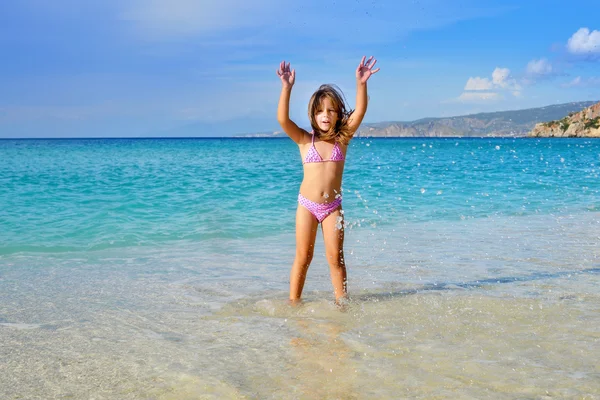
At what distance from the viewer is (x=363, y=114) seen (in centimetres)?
473

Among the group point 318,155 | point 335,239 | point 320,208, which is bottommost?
point 335,239

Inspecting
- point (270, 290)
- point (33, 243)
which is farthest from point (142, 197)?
point (270, 290)

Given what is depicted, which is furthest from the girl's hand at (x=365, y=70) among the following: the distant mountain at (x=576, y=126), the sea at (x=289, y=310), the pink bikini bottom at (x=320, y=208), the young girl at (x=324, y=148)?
the distant mountain at (x=576, y=126)

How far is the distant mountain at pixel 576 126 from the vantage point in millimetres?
127438

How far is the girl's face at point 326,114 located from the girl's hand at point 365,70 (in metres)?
0.34

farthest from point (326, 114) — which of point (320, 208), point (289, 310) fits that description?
point (289, 310)

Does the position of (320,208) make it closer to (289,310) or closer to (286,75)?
(289,310)

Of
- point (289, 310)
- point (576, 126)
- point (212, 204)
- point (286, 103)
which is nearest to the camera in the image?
point (286, 103)

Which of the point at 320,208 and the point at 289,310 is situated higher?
the point at 320,208

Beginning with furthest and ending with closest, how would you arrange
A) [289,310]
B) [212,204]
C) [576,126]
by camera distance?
[576,126]
[212,204]
[289,310]

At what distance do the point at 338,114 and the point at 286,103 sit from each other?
46 cm

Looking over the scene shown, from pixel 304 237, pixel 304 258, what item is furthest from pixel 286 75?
pixel 304 258

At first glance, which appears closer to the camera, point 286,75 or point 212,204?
point 286,75

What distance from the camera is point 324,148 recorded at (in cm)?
482
